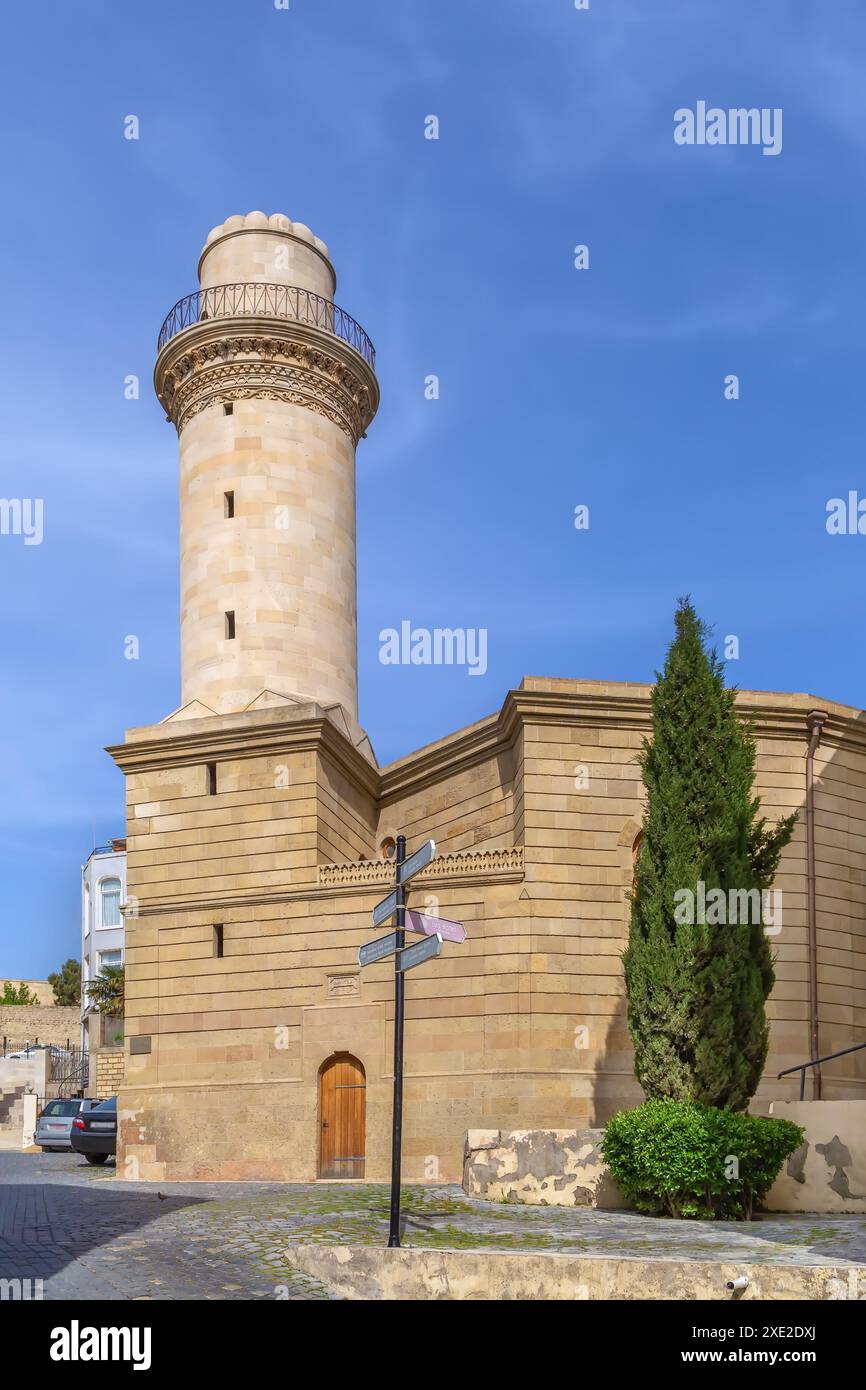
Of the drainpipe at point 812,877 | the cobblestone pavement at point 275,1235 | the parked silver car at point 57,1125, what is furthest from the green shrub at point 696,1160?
the parked silver car at point 57,1125

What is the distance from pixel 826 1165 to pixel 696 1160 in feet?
7.39

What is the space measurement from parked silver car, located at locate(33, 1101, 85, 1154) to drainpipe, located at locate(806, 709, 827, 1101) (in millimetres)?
18658

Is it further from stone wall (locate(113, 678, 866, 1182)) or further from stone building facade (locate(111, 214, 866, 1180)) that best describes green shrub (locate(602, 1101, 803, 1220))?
stone wall (locate(113, 678, 866, 1182))

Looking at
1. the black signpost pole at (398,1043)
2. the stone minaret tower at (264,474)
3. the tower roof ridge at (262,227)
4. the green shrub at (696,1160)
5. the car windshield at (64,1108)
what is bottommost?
the car windshield at (64,1108)

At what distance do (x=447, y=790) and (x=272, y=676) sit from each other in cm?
442

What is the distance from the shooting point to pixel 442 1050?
2434cm

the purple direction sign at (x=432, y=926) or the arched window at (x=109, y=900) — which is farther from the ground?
the purple direction sign at (x=432, y=926)

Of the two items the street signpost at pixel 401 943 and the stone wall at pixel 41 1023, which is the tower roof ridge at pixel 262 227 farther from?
the stone wall at pixel 41 1023

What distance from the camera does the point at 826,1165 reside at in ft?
59.0

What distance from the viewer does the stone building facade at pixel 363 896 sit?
24047 mm

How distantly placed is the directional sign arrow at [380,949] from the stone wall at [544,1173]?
501 centimetres

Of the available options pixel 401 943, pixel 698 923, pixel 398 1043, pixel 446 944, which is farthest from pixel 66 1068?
pixel 401 943

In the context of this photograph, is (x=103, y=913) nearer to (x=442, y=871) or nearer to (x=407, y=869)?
(x=442, y=871)
